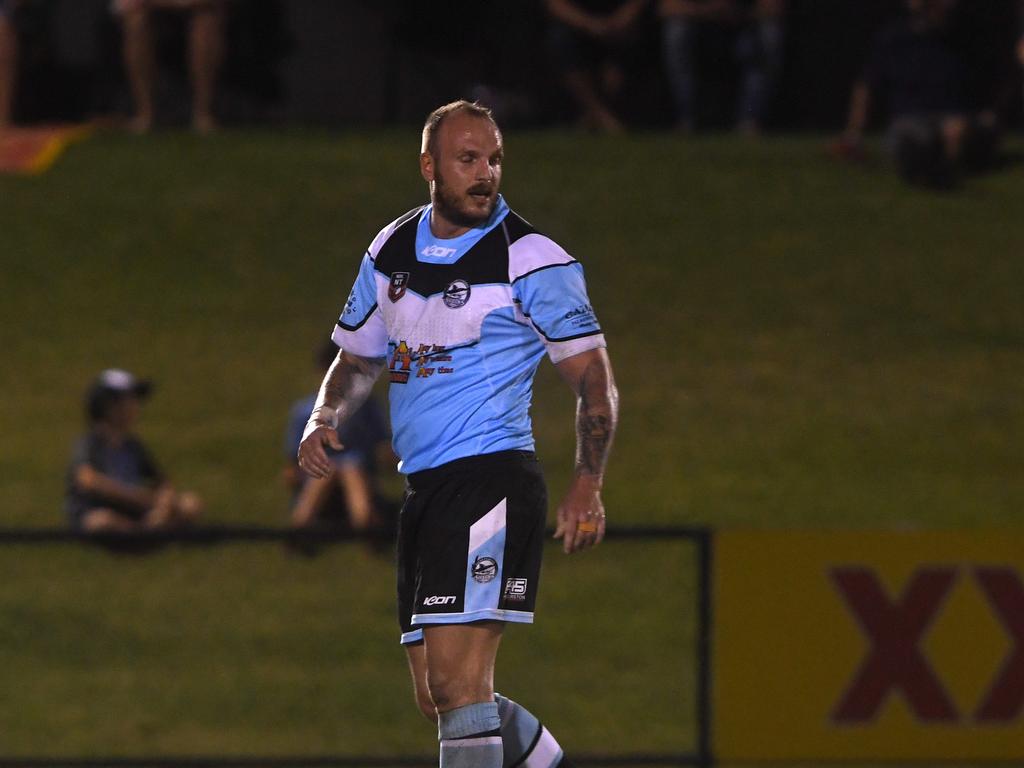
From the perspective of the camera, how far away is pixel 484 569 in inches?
173


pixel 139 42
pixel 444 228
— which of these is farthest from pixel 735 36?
pixel 444 228

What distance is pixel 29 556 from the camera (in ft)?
Result: 37.2

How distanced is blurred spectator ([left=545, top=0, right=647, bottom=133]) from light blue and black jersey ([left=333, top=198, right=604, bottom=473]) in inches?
460

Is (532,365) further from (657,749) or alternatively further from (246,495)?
(246,495)

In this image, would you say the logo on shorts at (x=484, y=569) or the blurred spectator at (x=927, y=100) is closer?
the logo on shorts at (x=484, y=569)

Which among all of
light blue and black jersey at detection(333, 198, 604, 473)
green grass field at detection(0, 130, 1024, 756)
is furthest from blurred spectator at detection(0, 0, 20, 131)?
light blue and black jersey at detection(333, 198, 604, 473)

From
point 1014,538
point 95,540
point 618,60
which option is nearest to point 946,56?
point 618,60

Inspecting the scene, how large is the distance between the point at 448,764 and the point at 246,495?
8054 millimetres

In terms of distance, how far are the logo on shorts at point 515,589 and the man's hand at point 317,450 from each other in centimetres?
49

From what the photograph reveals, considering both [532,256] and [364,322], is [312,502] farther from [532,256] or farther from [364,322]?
[532,256]

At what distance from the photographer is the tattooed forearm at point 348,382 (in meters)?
4.60

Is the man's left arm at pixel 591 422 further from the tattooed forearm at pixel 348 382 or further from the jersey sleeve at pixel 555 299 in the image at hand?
the tattooed forearm at pixel 348 382

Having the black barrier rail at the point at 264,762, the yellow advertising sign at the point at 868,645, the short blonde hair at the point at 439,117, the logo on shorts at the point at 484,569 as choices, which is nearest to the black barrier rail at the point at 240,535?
the yellow advertising sign at the point at 868,645

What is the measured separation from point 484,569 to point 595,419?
0.44 m
